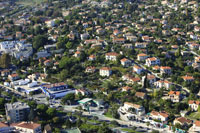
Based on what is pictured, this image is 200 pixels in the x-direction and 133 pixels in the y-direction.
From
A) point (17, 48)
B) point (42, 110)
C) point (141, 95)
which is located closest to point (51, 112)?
point (42, 110)

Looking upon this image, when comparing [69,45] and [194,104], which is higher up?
[69,45]

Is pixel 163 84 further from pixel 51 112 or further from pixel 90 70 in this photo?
pixel 51 112

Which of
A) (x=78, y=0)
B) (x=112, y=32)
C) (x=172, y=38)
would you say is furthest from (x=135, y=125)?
(x=78, y=0)

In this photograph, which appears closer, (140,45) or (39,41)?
(140,45)

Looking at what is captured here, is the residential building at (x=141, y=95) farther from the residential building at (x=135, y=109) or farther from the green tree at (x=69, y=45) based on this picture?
the green tree at (x=69, y=45)

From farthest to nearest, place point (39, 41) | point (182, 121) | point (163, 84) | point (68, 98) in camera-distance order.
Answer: point (39, 41), point (163, 84), point (68, 98), point (182, 121)

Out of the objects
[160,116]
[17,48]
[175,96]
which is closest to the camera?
[160,116]

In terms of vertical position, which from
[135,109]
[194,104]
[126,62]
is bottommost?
[135,109]
